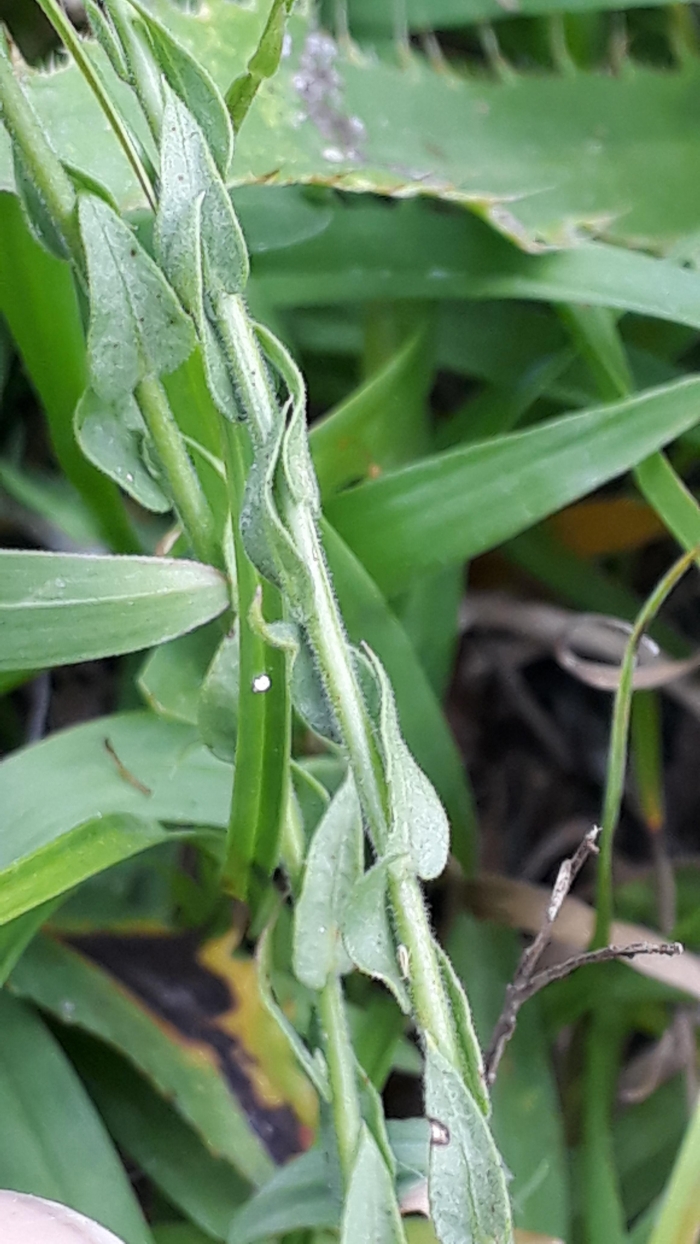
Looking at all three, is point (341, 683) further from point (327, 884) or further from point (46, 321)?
point (46, 321)

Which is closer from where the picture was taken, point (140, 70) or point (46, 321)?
point (140, 70)

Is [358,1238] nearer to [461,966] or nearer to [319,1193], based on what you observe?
[319,1193]

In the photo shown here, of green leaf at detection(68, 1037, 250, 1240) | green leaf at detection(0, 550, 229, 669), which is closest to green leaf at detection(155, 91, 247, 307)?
green leaf at detection(0, 550, 229, 669)

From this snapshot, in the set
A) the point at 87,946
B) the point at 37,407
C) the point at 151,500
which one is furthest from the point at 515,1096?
the point at 37,407

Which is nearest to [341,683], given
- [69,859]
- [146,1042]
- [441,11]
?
[69,859]

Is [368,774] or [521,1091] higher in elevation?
[368,774]

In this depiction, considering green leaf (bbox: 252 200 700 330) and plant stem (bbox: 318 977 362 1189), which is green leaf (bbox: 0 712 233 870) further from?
green leaf (bbox: 252 200 700 330)
